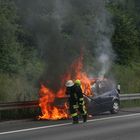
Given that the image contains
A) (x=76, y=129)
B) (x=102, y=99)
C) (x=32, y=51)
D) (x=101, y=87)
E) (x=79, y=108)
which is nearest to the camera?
(x=76, y=129)

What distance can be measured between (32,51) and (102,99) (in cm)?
938

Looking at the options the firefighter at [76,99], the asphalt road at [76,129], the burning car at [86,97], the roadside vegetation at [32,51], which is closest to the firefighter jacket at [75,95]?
the firefighter at [76,99]

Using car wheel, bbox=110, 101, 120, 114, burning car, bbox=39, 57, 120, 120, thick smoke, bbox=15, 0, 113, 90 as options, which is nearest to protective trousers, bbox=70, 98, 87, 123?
burning car, bbox=39, 57, 120, 120

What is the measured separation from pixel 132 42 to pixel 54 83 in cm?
2012

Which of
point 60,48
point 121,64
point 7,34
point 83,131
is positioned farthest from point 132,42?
point 83,131

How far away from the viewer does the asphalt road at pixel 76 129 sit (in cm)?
1373

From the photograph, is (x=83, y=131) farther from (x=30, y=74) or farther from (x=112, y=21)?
(x=112, y=21)

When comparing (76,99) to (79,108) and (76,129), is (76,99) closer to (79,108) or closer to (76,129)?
(79,108)

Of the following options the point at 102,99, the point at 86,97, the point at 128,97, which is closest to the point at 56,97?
the point at 86,97

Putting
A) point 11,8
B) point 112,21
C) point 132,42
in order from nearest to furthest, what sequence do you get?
1. point 11,8
2. point 112,21
3. point 132,42

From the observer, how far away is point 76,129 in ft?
51.1

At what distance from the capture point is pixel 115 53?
37.2 meters

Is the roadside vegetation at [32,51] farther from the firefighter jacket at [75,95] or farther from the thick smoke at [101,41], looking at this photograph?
the firefighter jacket at [75,95]

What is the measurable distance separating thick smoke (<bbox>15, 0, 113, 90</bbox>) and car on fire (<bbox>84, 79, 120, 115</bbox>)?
1340 mm
